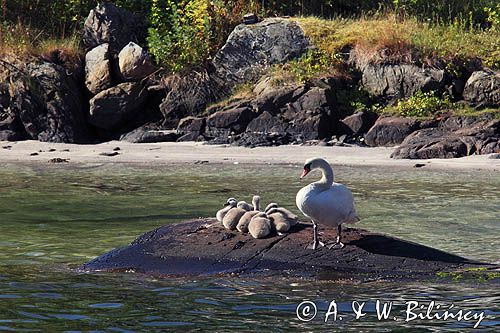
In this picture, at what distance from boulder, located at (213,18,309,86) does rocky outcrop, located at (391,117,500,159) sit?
436 cm

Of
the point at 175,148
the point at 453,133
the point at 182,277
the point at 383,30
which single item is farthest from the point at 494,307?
the point at 383,30

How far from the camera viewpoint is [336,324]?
287 inches

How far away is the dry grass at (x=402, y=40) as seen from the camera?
72.7ft

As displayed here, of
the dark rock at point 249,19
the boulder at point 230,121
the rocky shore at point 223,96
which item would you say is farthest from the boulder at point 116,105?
the dark rock at point 249,19

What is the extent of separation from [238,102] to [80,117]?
362cm

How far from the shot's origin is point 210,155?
67.1ft

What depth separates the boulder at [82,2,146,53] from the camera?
24078mm

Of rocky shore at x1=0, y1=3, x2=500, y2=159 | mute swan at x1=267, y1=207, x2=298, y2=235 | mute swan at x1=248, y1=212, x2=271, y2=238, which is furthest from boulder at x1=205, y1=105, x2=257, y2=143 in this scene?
mute swan at x1=248, y1=212, x2=271, y2=238

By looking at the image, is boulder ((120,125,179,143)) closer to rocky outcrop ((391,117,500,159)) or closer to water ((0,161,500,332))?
water ((0,161,500,332))

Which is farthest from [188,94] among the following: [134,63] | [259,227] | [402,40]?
[259,227]

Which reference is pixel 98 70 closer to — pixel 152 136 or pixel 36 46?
pixel 36 46

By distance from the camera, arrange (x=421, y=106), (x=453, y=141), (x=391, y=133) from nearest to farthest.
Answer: (x=453, y=141) → (x=391, y=133) → (x=421, y=106)

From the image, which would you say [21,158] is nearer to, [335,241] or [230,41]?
[230,41]

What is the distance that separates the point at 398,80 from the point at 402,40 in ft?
3.62
